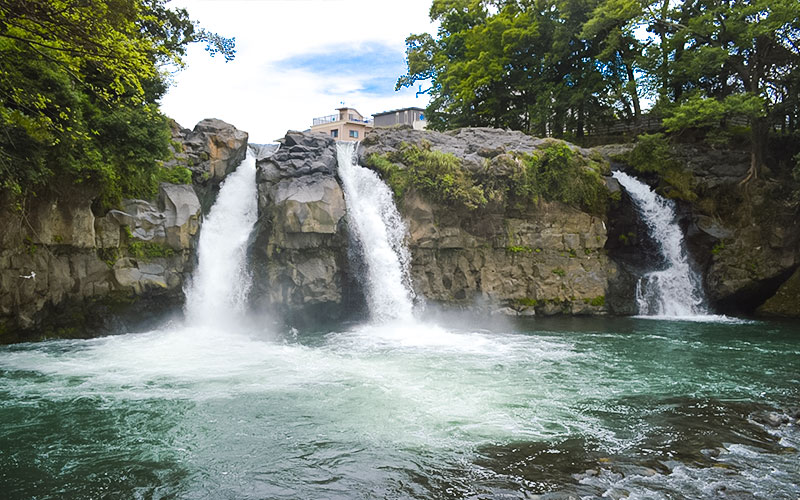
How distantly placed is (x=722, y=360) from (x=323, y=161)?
41.6 feet

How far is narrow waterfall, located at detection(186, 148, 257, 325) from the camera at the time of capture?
16.7m

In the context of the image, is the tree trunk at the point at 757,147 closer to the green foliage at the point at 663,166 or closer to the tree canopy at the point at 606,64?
the tree canopy at the point at 606,64

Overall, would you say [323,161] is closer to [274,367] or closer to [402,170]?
[402,170]

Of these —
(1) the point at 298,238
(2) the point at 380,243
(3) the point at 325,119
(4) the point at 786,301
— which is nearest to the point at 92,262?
(1) the point at 298,238

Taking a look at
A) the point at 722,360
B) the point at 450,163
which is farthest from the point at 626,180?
the point at 722,360

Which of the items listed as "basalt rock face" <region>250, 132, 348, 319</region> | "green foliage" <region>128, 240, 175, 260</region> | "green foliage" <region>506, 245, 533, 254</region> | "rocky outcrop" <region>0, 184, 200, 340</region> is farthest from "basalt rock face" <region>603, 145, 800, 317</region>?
"green foliage" <region>128, 240, 175, 260</region>

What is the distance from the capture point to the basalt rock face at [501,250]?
62.6 ft

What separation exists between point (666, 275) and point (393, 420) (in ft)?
53.5

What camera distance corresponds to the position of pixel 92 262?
48.5 feet

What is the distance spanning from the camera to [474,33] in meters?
30.7

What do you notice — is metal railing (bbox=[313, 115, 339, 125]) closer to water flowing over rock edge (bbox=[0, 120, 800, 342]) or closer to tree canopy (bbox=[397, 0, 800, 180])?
tree canopy (bbox=[397, 0, 800, 180])

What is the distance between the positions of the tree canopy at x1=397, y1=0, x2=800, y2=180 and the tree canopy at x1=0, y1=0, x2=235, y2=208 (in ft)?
56.3

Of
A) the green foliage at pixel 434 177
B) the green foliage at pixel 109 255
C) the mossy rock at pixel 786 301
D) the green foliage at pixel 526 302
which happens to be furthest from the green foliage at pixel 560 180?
the green foliage at pixel 109 255

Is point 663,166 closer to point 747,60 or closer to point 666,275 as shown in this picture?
point 666,275
